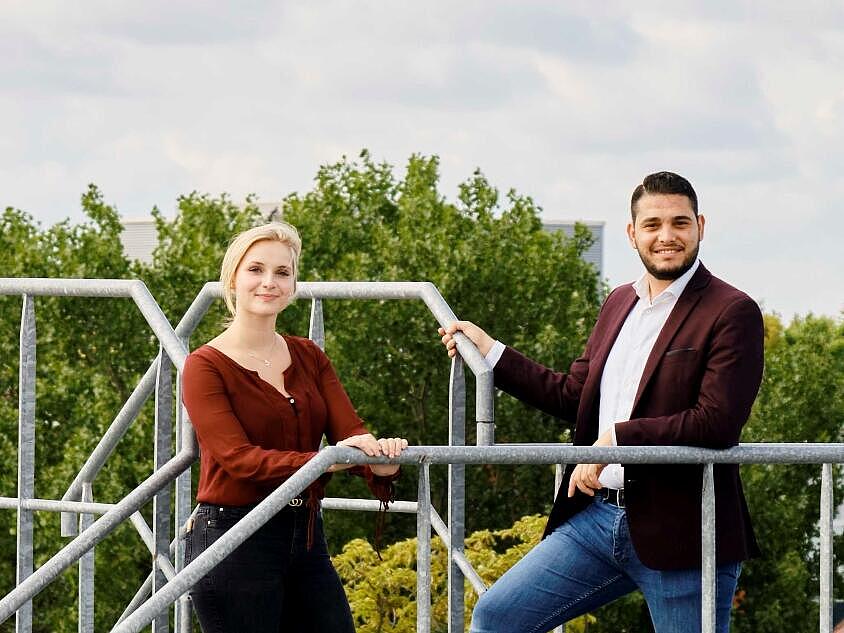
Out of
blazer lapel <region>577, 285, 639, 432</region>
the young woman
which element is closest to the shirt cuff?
blazer lapel <region>577, 285, 639, 432</region>

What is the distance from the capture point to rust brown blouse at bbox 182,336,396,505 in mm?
3668

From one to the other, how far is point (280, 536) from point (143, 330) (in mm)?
21422

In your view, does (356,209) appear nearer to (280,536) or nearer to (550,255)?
(550,255)

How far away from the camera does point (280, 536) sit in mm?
3783

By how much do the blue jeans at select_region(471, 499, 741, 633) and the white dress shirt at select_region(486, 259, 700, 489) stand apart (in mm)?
156

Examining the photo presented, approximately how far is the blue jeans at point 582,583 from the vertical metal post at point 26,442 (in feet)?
6.48

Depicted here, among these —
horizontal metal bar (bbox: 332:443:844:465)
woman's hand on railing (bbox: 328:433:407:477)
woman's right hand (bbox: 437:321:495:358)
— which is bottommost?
horizontal metal bar (bbox: 332:443:844:465)

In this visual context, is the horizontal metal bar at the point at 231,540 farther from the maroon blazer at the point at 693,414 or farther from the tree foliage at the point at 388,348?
the tree foliage at the point at 388,348

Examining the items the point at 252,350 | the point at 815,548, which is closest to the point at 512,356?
the point at 252,350

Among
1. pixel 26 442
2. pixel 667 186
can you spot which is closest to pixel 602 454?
pixel 667 186

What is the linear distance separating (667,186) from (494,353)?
0.80m

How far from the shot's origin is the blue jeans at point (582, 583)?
12.6 feet

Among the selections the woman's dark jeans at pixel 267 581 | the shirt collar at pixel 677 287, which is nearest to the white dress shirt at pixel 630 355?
the shirt collar at pixel 677 287

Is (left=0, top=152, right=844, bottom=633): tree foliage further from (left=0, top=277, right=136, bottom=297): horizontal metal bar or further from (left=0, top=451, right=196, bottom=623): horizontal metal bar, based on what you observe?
(left=0, top=451, right=196, bottom=623): horizontal metal bar
